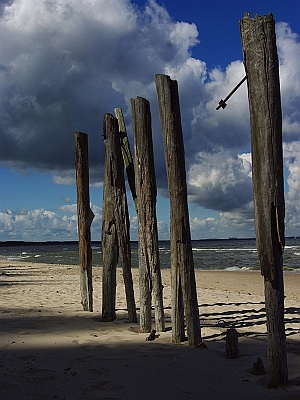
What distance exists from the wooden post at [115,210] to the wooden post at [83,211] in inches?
51.2

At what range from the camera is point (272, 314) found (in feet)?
13.9

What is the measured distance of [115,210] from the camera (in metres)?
7.61

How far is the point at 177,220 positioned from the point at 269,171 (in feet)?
6.42

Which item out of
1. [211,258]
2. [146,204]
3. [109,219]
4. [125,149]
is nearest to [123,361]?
[146,204]

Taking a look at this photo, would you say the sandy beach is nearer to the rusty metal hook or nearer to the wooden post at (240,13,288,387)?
the wooden post at (240,13,288,387)

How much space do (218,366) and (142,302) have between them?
2020 millimetres

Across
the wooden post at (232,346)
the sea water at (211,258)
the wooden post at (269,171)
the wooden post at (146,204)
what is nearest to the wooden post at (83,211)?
the wooden post at (146,204)

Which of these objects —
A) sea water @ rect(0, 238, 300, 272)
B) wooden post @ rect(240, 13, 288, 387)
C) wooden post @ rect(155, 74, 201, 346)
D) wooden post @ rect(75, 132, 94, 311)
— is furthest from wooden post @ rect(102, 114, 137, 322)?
sea water @ rect(0, 238, 300, 272)

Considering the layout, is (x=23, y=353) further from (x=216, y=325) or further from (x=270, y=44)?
(x=270, y=44)

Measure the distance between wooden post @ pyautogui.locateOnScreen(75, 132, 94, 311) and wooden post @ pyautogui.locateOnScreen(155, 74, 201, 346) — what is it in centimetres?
323

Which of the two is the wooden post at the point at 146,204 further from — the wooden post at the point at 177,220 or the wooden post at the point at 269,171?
the wooden post at the point at 269,171

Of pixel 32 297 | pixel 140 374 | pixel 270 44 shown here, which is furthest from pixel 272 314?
pixel 32 297

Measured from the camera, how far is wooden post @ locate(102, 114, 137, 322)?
7.59 m

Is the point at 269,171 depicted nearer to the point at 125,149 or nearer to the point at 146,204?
the point at 146,204
